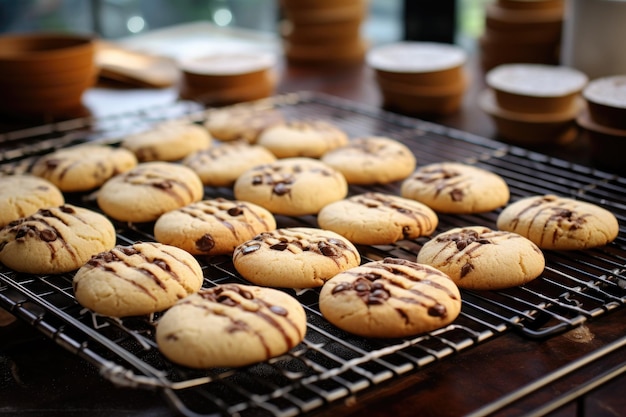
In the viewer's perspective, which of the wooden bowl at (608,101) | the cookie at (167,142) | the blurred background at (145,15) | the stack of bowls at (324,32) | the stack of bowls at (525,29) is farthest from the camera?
the blurred background at (145,15)

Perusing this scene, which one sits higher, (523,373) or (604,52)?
(604,52)

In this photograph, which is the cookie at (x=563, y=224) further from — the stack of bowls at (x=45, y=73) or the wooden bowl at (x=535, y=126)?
the stack of bowls at (x=45, y=73)

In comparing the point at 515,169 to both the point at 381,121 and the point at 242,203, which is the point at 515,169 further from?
the point at 242,203

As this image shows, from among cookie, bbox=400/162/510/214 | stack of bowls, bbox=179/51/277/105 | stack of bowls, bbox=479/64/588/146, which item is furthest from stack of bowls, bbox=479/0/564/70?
cookie, bbox=400/162/510/214

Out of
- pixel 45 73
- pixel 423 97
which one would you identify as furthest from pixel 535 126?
pixel 45 73

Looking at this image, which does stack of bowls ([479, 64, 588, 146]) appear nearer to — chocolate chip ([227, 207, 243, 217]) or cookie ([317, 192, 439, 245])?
cookie ([317, 192, 439, 245])

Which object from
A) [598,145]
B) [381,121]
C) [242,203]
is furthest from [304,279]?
[381,121]

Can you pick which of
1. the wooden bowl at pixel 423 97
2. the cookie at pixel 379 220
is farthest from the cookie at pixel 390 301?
the wooden bowl at pixel 423 97
